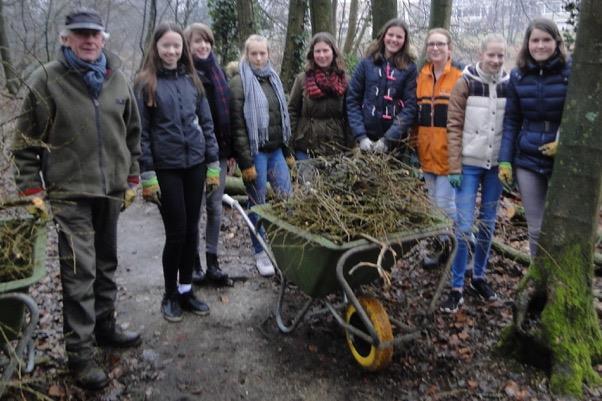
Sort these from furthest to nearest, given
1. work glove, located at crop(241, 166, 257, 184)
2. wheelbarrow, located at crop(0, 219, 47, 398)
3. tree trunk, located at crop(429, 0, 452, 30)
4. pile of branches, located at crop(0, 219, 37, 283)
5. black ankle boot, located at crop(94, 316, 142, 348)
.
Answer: tree trunk, located at crop(429, 0, 452, 30), work glove, located at crop(241, 166, 257, 184), black ankle boot, located at crop(94, 316, 142, 348), pile of branches, located at crop(0, 219, 37, 283), wheelbarrow, located at crop(0, 219, 47, 398)

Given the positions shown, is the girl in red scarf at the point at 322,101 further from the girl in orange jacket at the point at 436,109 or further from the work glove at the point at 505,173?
the work glove at the point at 505,173

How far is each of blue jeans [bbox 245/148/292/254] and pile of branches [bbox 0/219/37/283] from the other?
199 centimetres

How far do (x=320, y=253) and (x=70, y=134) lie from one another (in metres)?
1.52

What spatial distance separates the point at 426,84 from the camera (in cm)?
415

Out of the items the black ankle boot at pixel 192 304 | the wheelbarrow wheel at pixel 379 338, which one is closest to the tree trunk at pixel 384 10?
the black ankle boot at pixel 192 304

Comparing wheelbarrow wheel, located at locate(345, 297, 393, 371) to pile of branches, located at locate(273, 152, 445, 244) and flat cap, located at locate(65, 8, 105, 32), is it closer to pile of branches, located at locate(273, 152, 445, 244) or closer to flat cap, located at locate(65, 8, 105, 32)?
pile of branches, located at locate(273, 152, 445, 244)

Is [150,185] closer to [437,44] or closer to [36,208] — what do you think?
[36,208]

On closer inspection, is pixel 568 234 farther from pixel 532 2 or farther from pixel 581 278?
pixel 532 2

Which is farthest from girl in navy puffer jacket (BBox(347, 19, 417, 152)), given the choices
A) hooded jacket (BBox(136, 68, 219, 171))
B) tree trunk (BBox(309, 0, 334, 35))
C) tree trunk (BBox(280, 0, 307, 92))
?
tree trunk (BBox(280, 0, 307, 92))

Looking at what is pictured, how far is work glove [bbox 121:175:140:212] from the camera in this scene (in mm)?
3271

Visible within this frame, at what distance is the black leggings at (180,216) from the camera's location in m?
3.62

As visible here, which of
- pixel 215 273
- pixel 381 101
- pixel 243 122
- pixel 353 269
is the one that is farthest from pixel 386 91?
pixel 215 273

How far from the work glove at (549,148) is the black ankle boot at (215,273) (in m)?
2.66

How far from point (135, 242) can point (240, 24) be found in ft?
14.7
